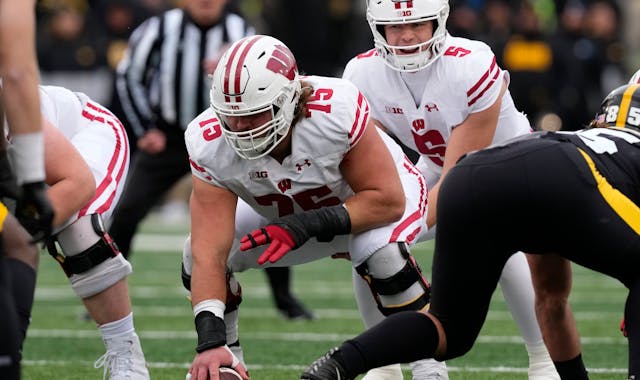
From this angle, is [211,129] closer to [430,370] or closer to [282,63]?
[282,63]

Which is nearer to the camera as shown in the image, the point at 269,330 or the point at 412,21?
the point at 412,21

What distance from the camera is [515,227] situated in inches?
146

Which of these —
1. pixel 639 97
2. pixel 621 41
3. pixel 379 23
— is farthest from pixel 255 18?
pixel 639 97

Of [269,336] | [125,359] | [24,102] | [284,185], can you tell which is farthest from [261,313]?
[24,102]

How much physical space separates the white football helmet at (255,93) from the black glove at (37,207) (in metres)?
1.00

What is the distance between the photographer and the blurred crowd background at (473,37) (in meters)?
13.7

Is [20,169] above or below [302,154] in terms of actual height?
above

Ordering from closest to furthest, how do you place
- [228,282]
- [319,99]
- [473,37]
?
[319,99]
[228,282]
[473,37]

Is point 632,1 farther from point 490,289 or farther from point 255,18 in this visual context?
point 490,289

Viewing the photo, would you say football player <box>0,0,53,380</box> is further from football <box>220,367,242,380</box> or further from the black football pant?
the black football pant

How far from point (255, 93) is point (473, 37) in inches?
387

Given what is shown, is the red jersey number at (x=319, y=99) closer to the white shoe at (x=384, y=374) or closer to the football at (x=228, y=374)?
the football at (x=228, y=374)

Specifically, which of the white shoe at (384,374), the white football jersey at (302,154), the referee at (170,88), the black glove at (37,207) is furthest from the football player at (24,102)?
the referee at (170,88)

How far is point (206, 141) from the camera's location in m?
4.45
